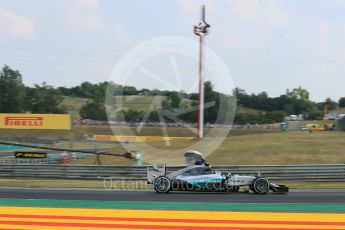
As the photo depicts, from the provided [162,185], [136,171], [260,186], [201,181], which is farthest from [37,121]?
[260,186]

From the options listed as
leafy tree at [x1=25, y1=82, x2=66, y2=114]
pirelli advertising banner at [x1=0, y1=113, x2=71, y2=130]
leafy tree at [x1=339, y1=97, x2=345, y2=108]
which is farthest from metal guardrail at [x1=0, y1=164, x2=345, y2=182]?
leafy tree at [x1=339, y1=97, x2=345, y2=108]

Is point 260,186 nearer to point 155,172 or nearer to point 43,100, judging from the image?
point 155,172

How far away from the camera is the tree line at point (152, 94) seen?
17.7 meters

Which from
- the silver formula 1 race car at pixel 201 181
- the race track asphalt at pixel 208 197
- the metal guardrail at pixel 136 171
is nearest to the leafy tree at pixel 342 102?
the metal guardrail at pixel 136 171

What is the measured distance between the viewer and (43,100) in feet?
286

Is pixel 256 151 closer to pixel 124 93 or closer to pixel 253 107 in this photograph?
pixel 124 93

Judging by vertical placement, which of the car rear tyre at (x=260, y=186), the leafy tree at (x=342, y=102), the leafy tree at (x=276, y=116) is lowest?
the car rear tyre at (x=260, y=186)

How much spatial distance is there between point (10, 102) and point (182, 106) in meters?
71.2

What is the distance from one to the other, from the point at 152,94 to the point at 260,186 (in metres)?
5.34

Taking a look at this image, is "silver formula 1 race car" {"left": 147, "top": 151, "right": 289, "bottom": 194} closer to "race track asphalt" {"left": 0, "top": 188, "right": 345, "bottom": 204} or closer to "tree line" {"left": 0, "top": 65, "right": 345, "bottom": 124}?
"race track asphalt" {"left": 0, "top": 188, "right": 345, "bottom": 204}

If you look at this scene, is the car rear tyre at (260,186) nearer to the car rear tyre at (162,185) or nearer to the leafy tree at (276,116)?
the car rear tyre at (162,185)

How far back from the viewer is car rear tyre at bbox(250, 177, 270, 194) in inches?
554

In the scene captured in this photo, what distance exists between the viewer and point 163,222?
8.59 meters

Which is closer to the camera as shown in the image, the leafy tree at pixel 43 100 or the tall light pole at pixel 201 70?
the tall light pole at pixel 201 70
